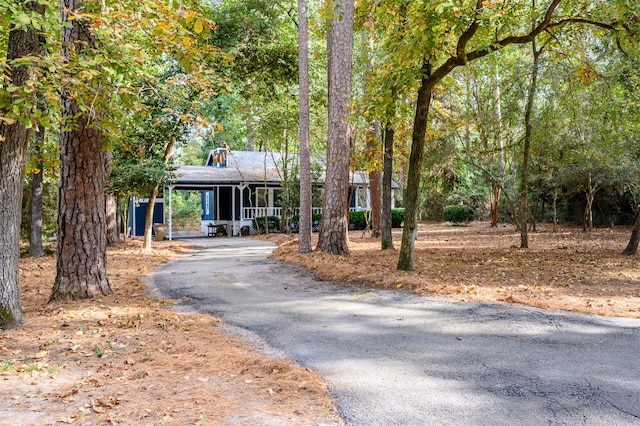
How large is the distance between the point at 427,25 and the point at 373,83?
154 centimetres

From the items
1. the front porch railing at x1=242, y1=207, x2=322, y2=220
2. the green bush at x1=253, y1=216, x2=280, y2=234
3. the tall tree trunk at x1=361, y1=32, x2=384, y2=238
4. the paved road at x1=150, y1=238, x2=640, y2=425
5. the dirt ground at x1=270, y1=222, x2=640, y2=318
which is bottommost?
the paved road at x1=150, y1=238, x2=640, y2=425

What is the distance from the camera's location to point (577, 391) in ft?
11.5

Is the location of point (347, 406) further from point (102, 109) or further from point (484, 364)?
point (102, 109)

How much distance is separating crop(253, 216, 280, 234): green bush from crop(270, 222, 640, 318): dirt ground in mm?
12123

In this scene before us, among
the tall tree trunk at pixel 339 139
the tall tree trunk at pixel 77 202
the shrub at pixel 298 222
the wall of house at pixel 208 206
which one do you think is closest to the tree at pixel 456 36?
the tall tree trunk at pixel 339 139

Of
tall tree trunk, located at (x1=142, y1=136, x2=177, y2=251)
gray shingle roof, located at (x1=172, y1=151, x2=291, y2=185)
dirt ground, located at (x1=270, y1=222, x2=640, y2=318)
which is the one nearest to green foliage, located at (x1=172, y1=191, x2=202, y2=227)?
gray shingle roof, located at (x1=172, y1=151, x2=291, y2=185)

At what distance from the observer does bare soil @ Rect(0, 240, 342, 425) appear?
3.17 metres

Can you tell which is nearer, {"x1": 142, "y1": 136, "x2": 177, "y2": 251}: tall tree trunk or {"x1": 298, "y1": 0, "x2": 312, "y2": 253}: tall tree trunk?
{"x1": 298, "y1": 0, "x2": 312, "y2": 253}: tall tree trunk

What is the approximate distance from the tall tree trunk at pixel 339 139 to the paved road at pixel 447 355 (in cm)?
480

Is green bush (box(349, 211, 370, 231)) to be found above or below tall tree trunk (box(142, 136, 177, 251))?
below

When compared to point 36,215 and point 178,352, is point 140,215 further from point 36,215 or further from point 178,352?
point 178,352

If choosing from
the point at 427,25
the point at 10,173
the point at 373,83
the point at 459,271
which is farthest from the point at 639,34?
the point at 10,173

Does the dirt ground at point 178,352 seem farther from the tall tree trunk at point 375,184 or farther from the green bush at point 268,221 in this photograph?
the green bush at point 268,221

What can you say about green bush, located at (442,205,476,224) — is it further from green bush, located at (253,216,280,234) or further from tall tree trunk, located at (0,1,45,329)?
tall tree trunk, located at (0,1,45,329)
